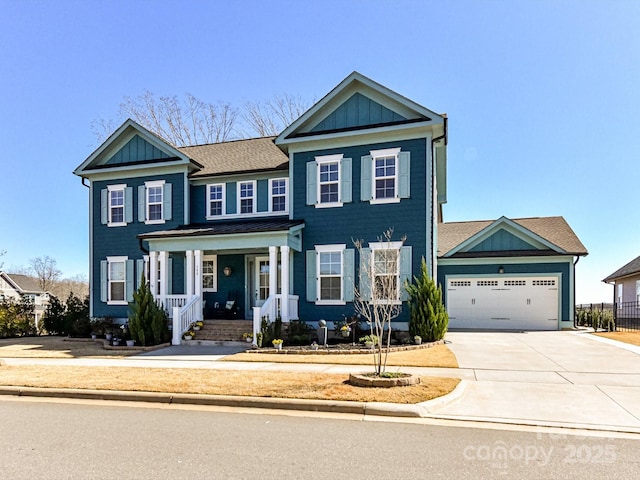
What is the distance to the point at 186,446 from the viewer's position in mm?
5293

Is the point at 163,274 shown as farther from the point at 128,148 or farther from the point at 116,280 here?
the point at 128,148

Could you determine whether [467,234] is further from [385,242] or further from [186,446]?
[186,446]

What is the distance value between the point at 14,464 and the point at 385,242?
12277mm

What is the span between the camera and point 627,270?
2933cm

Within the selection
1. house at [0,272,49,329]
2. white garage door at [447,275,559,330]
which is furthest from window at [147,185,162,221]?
house at [0,272,49,329]

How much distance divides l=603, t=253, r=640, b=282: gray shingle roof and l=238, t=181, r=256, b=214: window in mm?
23260

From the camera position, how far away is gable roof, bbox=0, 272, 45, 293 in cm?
5719

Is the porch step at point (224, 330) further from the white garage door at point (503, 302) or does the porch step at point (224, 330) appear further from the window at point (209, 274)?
the white garage door at point (503, 302)

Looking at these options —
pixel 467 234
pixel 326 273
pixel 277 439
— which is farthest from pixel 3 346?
pixel 467 234

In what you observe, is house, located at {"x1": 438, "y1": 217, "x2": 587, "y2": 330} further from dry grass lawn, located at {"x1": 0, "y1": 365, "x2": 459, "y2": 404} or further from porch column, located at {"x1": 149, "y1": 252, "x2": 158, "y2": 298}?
dry grass lawn, located at {"x1": 0, "y1": 365, "x2": 459, "y2": 404}

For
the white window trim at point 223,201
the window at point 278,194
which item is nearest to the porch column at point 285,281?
the window at point 278,194

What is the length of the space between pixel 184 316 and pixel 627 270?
28186 millimetres

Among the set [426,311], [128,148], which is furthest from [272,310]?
[128,148]

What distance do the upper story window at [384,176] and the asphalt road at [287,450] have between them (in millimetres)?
10199
